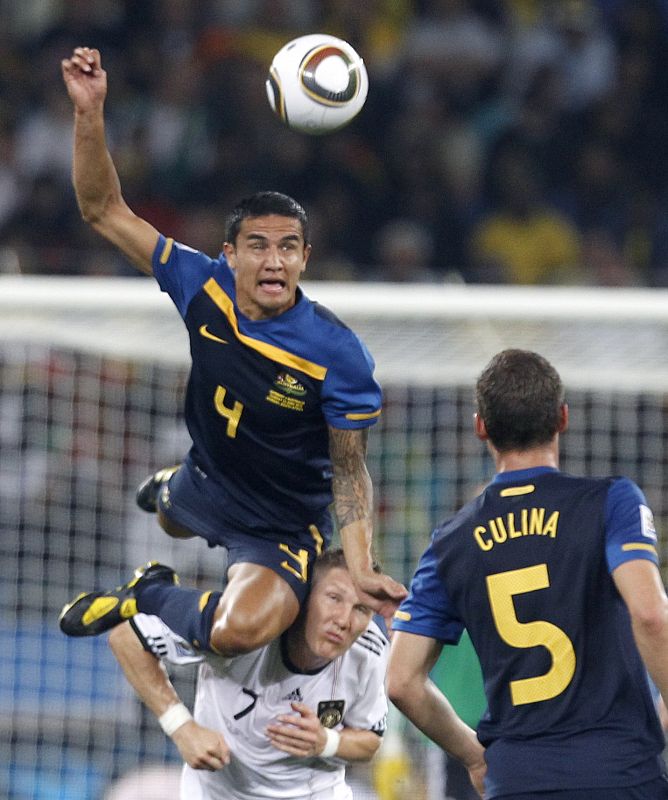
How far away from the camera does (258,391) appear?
5.01 metres

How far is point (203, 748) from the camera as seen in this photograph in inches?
199

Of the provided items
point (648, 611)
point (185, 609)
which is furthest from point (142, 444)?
point (648, 611)

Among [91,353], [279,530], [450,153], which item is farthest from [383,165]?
[279,530]

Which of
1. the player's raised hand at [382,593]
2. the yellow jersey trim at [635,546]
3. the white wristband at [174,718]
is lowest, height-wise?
the white wristband at [174,718]

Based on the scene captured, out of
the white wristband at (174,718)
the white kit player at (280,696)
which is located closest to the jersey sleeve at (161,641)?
the white kit player at (280,696)

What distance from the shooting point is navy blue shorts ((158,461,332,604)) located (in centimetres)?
513

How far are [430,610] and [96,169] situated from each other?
6.01 feet

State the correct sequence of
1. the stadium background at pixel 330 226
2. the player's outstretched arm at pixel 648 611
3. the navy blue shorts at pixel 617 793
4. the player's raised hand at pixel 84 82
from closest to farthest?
the player's outstretched arm at pixel 648 611
the navy blue shorts at pixel 617 793
the player's raised hand at pixel 84 82
the stadium background at pixel 330 226

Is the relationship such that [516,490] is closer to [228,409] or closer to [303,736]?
[228,409]

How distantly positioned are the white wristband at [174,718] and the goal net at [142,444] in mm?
1926

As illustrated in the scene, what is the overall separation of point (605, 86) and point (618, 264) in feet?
5.60

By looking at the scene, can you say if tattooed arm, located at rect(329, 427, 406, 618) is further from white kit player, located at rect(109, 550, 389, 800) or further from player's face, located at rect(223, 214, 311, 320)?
player's face, located at rect(223, 214, 311, 320)

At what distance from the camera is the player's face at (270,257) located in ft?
16.1

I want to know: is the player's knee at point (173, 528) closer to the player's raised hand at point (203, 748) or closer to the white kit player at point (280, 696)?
the white kit player at point (280, 696)
